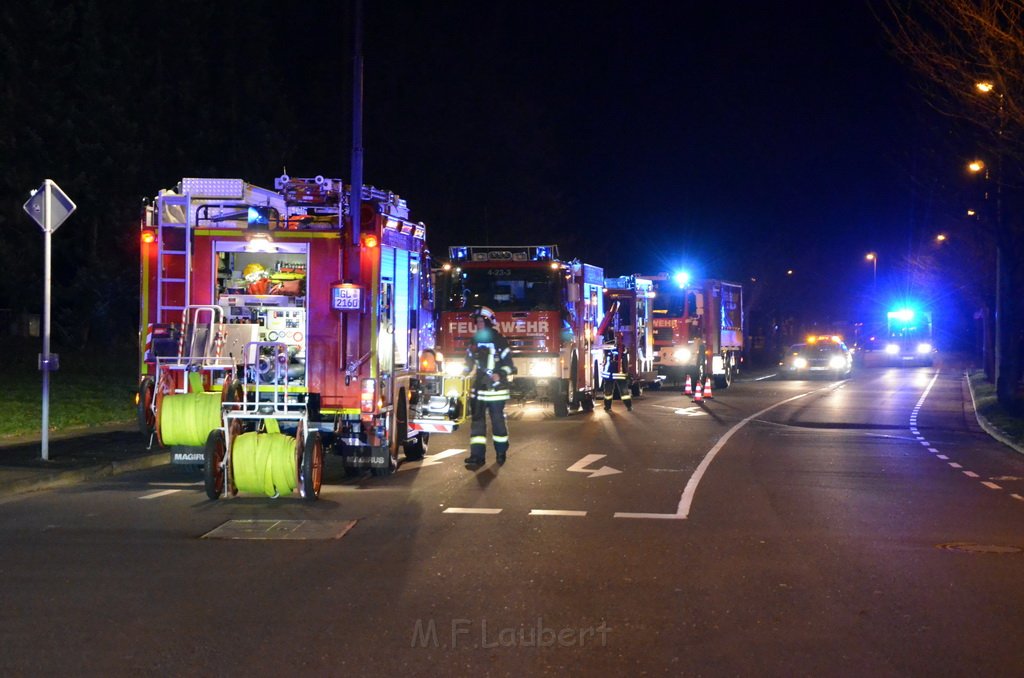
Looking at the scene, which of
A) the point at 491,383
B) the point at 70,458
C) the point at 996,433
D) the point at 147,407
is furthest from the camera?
the point at 996,433

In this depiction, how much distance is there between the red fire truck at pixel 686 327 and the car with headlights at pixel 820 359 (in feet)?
39.6

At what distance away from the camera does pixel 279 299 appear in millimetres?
14062

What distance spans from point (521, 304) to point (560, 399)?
A: 2194 millimetres

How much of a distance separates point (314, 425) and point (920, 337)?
2495 inches

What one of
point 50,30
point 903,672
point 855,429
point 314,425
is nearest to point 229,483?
point 314,425

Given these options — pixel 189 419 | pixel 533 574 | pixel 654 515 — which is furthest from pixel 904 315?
pixel 533 574

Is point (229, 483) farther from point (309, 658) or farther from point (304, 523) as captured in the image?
point (309, 658)

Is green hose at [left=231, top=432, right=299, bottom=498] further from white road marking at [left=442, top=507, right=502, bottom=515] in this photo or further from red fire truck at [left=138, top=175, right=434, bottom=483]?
white road marking at [left=442, top=507, right=502, bottom=515]

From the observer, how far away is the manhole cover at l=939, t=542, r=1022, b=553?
9.84 m

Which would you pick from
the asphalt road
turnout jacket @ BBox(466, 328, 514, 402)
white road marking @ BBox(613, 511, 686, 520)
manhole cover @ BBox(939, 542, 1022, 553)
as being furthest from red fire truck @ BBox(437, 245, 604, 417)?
manhole cover @ BBox(939, 542, 1022, 553)

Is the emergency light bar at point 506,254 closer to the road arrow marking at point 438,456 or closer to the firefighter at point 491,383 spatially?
the road arrow marking at point 438,456

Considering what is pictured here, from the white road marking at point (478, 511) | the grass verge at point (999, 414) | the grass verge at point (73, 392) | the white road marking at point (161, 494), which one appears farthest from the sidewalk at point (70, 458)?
the grass verge at point (999, 414)

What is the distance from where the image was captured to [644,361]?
3244cm

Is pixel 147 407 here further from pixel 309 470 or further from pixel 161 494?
pixel 309 470
